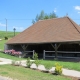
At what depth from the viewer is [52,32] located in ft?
98.2

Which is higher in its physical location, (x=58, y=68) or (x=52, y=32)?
(x=52, y=32)

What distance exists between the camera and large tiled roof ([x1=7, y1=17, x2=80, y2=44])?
2678 centimetres

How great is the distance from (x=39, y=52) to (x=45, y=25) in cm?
395

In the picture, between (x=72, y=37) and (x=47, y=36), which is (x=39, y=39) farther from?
(x=72, y=37)

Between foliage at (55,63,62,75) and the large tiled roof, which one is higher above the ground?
the large tiled roof

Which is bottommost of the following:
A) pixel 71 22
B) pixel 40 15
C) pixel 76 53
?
pixel 76 53

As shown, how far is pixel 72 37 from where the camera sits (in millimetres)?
25891

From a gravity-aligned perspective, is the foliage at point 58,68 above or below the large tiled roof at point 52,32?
below

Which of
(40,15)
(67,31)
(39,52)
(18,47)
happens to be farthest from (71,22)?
(40,15)

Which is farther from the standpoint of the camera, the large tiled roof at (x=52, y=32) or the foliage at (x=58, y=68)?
the large tiled roof at (x=52, y=32)

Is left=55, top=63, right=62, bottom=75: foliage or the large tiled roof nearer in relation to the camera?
left=55, top=63, right=62, bottom=75: foliage

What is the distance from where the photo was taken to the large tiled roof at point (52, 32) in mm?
26781

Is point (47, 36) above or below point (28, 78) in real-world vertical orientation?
above

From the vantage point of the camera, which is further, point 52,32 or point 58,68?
point 52,32
